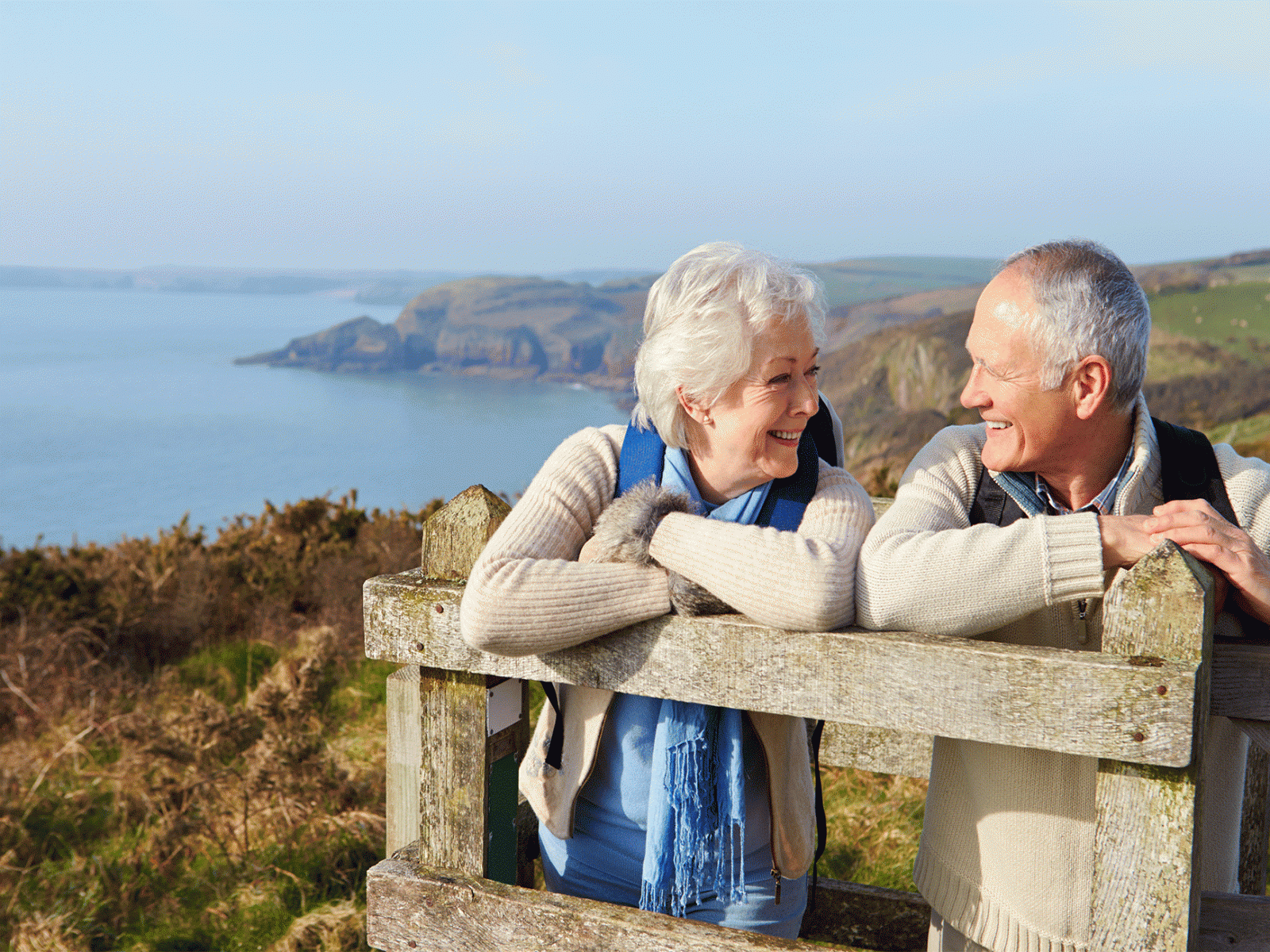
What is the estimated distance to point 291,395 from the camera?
97.6 ft

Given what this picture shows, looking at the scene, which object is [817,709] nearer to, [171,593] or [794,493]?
[794,493]

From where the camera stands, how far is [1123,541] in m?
1.80

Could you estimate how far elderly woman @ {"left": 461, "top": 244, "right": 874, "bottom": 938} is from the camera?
6.34 feet

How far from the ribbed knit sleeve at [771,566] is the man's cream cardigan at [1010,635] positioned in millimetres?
65

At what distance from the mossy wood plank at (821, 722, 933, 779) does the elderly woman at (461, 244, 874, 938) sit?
107 centimetres

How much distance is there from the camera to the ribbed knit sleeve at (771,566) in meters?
1.83

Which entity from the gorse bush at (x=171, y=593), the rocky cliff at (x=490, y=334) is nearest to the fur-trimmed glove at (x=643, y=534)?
the gorse bush at (x=171, y=593)

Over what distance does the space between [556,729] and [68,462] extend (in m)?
22.6

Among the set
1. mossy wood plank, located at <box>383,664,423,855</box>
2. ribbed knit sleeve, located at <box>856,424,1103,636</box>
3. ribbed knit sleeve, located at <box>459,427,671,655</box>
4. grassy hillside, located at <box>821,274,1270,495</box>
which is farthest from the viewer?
grassy hillside, located at <box>821,274,1270,495</box>

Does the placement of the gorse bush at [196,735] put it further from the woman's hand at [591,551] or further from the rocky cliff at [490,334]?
the rocky cliff at [490,334]

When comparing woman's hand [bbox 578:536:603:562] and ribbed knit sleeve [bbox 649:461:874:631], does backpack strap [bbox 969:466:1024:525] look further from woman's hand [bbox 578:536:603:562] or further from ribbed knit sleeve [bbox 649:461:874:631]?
woman's hand [bbox 578:536:603:562]

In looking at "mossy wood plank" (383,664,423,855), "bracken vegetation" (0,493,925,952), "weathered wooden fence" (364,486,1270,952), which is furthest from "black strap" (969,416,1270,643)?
"bracken vegetation" (0,493,925,952)

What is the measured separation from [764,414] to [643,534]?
39cm

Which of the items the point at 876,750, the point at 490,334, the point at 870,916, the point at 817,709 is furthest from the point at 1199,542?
the point at 490,334
